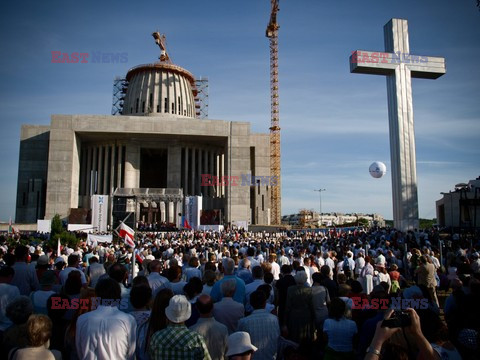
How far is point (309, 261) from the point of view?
9125 mm

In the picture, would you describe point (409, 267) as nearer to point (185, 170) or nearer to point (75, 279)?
point (75, 279)

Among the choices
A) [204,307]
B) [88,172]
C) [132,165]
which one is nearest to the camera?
[204,307]

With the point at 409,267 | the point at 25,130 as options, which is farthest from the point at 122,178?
the point at 409,267

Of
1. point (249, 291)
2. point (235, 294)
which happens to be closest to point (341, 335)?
point (235, 294)

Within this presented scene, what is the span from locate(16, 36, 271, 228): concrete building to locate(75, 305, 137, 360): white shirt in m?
39.3

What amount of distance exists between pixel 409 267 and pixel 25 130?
5397 centimetres

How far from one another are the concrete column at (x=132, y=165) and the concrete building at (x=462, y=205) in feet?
122

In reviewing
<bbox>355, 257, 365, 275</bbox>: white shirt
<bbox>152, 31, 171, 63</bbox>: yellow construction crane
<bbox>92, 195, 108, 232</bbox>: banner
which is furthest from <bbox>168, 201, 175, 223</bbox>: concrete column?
<bbox>355, 257, 365, 275</bbox>: white shirt

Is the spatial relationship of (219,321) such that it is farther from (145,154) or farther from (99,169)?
(145,154)

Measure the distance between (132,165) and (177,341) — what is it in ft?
169

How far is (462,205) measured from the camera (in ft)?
115

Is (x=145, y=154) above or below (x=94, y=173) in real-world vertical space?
above

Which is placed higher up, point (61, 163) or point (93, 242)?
point (61, 163)

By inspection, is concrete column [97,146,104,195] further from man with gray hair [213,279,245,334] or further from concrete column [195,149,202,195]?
man with gray hair [213,279,245,334]
